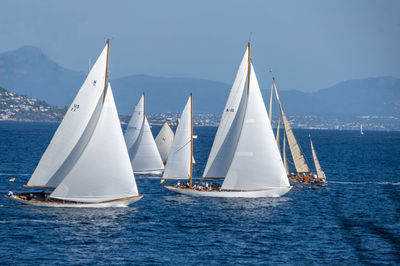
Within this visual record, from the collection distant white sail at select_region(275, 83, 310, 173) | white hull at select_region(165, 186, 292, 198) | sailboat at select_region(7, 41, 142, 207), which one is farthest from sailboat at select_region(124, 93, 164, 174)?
sailboat at select_region(7, 41, 142, 207)

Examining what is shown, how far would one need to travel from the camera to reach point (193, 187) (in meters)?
64.9

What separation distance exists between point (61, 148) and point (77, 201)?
444 cm

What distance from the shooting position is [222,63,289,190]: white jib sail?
62344mm

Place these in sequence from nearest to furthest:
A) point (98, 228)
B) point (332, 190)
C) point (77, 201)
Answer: point (98, 228), point (77, 201), point (332, 190)

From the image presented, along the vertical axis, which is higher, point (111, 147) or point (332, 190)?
point (111, 147)

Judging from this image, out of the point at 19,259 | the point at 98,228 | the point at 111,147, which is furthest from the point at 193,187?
the point at 19,259

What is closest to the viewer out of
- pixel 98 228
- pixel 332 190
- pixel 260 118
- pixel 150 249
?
pixel 150 249

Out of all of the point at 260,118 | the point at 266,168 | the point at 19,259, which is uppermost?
the point at 260,118

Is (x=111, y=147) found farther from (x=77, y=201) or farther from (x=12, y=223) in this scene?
(x=12, y=223)

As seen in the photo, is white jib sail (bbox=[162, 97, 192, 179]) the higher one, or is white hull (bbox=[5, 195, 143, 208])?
white jib sail (bbox=[162, 97, 192, 179])

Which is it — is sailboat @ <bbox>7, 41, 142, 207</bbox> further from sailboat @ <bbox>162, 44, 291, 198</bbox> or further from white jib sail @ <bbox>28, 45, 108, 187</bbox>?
sailboat @ <bbox>162, 44, 291, 198</bbox>

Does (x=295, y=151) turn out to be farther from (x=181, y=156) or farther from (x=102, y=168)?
(x=102, y=168)

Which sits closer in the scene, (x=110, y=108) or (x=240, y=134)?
(x=110, y=108)

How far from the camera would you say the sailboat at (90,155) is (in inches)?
2093
